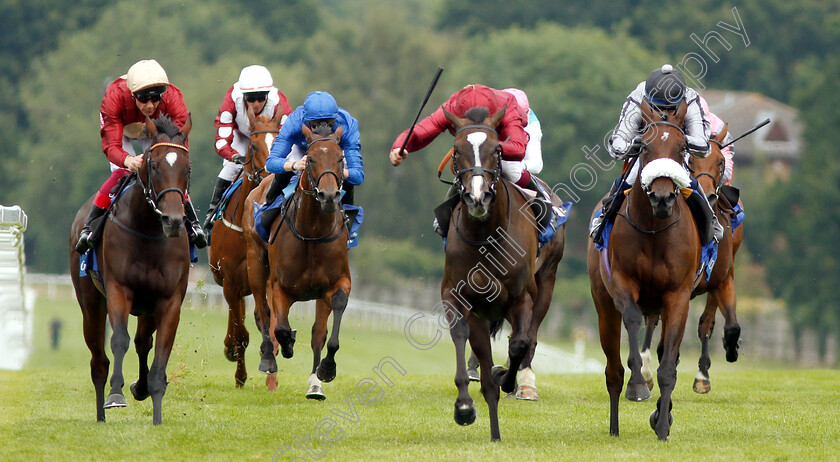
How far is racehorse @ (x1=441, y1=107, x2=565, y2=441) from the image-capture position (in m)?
9.38

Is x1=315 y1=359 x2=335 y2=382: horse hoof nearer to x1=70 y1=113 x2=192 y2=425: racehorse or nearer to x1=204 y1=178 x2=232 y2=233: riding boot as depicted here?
x1=70 y1=113 x2=192 y2=425: racehorse

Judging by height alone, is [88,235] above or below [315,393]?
above

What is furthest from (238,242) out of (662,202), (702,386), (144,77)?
(662,202)

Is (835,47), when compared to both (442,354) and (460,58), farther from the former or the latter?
(442,354)

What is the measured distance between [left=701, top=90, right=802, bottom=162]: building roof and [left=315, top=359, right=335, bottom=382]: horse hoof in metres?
53.1

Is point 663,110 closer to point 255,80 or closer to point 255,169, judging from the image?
point 255,169

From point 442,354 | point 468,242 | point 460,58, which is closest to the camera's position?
point 468,242

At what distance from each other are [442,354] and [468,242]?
25.5 m

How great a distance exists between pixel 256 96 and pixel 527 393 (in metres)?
4.15

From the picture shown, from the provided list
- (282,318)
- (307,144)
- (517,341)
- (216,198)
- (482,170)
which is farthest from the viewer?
(216,198)

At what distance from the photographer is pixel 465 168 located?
30.0 feet

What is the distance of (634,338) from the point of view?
9.65 m

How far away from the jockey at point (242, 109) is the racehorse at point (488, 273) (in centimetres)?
424

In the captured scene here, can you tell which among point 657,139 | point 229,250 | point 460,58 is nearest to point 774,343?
point 460,58
